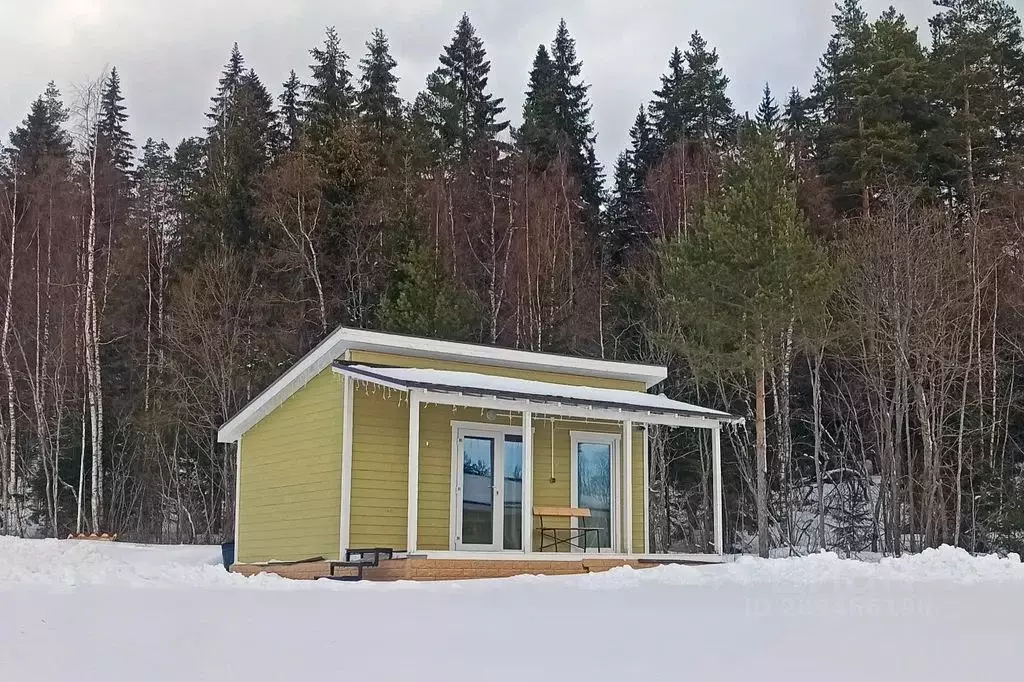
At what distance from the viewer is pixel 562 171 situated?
92.8ft

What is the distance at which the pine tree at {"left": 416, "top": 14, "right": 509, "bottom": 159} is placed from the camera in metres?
31.7

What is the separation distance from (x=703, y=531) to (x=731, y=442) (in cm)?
282

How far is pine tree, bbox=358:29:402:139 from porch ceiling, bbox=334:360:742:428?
17.0m

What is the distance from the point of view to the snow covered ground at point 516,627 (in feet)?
15.7

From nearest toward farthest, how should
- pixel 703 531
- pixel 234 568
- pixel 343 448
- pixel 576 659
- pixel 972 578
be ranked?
pixel 576 659 < pixel 972 578 < pixel 343 448 < pixel 234 568 < pixel 703 531

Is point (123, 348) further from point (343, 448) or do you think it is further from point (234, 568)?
point (343, 448)

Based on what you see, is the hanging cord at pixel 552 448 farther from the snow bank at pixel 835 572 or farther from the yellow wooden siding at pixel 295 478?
the snow bank at pixel 835 572

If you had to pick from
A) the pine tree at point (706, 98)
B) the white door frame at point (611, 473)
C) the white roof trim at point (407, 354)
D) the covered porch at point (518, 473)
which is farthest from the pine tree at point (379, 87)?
the covered porch at point (518, 473)

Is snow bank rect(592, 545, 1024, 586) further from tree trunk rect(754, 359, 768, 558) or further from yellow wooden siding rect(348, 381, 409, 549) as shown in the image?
tree trunk rect(754, 359, 768, 558)

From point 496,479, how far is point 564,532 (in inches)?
54.7

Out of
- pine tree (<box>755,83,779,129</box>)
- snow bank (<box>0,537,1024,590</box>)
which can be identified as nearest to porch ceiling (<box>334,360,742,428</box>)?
snow bank (<box>0,537,1024,590</box>)

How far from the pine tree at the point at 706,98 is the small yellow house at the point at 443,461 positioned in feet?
62.3

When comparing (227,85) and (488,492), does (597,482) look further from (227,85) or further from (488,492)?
(227,85)

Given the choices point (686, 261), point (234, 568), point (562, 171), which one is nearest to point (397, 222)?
point (562, 171)
